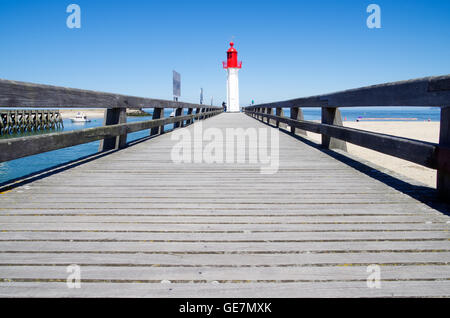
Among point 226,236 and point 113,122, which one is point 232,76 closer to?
point 113,122

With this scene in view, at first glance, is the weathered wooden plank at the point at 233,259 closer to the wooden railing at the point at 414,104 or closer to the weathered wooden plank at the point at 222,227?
the weathered wooden plank at the point at 222,227

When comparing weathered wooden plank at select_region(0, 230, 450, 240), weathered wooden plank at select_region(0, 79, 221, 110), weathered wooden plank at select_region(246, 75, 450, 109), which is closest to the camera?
weathered wooden plank at select_region(0, 230, 450, 240)

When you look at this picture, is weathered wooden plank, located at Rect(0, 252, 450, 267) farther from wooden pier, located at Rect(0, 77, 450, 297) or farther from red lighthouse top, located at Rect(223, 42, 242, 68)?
red lighthouse top, located at Rect(223, 42, 242, 68)

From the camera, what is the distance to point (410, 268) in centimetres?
145

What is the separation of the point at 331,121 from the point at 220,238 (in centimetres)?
367

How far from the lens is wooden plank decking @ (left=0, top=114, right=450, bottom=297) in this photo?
133cm

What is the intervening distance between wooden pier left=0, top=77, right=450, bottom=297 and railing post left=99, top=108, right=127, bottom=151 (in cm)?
121

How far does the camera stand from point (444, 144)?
221 centimetres

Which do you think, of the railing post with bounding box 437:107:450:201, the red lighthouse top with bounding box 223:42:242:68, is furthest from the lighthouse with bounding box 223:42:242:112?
the railing post with bounding box 437:107:450:201

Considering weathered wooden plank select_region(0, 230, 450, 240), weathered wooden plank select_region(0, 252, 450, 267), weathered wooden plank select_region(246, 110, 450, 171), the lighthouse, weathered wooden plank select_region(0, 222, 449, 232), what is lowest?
weathered wooden plank select_region(0, 252, 450, 267)

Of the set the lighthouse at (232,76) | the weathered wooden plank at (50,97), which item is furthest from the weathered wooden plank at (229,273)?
the lighthouse at (232,76)

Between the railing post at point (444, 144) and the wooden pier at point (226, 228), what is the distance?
24 mm

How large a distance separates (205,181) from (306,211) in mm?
1158

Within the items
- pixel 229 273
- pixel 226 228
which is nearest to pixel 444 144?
pixel 226 228
